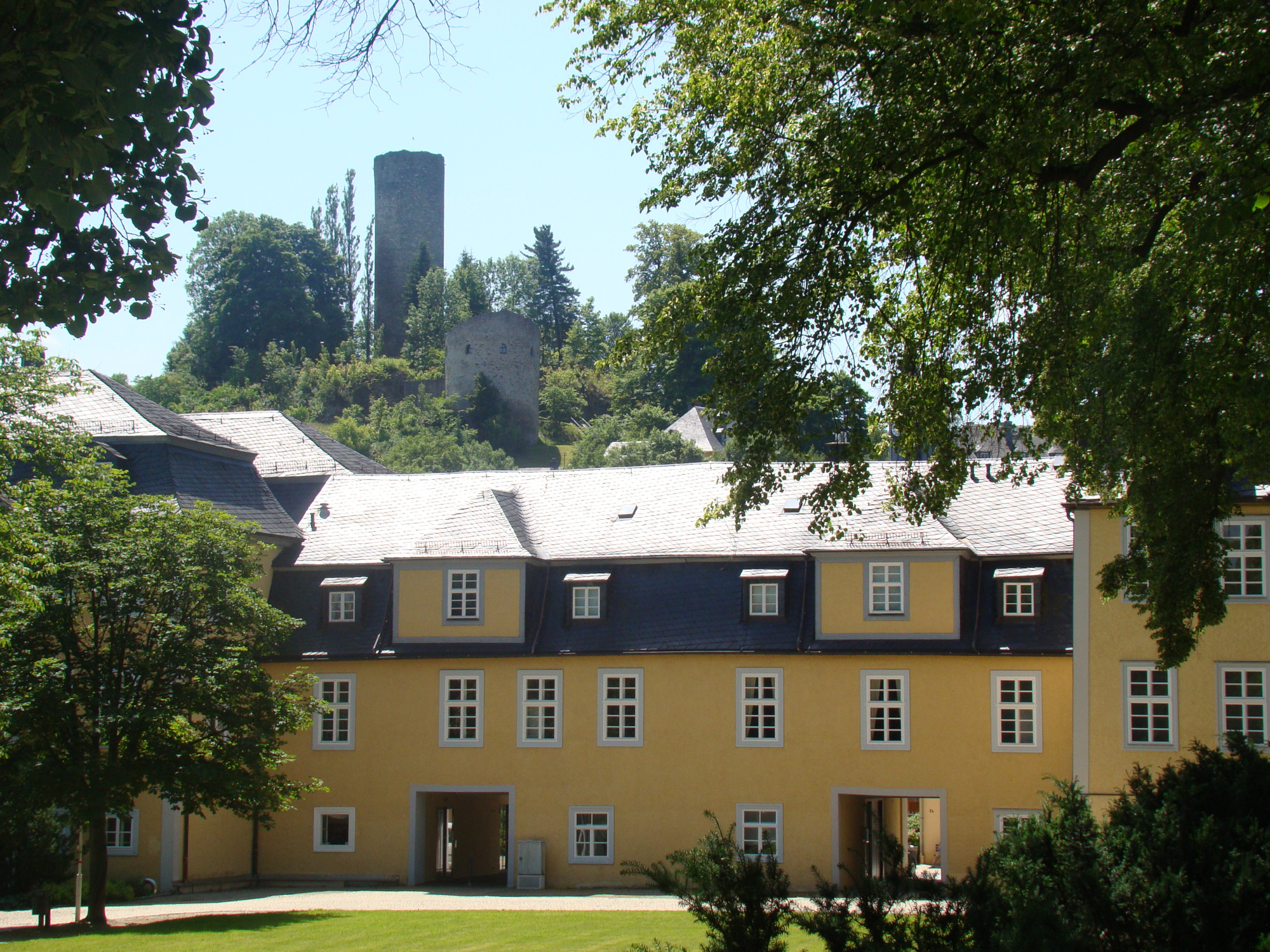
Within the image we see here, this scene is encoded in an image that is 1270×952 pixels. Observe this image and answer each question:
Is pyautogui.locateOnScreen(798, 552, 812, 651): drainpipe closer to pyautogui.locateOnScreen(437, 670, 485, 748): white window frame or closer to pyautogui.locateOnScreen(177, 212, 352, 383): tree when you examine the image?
pyautogui.locateOnScreen(437, 670, 485, 748): white window frame

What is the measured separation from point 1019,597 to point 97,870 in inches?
693

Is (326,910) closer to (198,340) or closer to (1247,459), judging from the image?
(1247,459)

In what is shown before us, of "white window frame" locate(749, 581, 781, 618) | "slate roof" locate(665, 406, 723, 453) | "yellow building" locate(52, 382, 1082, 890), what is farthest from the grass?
"slate roof" locate(665, 406, 723, 453)

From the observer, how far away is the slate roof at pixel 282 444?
118 ft

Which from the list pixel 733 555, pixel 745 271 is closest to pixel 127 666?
Result: pixel 733 555

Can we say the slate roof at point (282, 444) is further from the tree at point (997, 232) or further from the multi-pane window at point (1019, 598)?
the tree at point (997, 232)

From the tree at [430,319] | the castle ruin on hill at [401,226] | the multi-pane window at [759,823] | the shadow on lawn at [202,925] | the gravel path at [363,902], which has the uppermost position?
the castle ruin on hill at [401,226]

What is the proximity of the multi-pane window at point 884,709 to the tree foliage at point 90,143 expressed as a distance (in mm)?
20929

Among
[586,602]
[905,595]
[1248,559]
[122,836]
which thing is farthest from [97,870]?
[1248,559]

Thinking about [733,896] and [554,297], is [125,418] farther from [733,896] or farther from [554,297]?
[554,297]

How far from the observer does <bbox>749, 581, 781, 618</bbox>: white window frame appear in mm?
28969

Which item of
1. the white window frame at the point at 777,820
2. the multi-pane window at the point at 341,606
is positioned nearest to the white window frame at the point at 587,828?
the white window frame at the point at 777,820

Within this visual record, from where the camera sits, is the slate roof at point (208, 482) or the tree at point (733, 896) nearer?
the tree at point (733, 896)

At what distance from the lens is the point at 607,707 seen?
29266 mm
